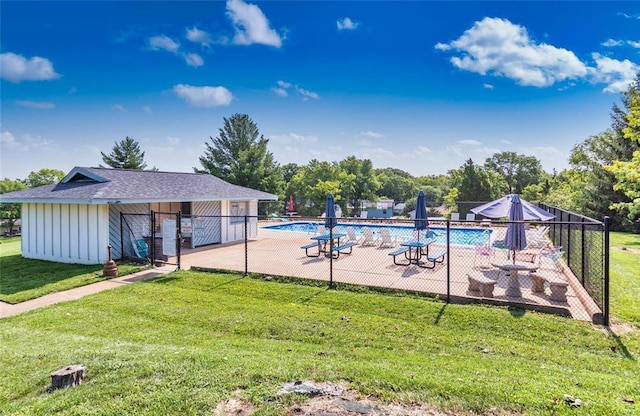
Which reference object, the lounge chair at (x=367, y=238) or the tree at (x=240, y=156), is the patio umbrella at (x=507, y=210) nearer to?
the lounge chair at (x=367, y=238)

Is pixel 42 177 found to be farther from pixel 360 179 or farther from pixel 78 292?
pixel 78 292

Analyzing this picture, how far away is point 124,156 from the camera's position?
46094mm

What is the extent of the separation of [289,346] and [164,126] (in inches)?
1270

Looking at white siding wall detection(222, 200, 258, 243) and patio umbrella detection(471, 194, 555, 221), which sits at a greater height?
patio umbrella detection(471, 194, 555, 221)

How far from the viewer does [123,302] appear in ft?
24.2

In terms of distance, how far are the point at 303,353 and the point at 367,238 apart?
33.5 ft

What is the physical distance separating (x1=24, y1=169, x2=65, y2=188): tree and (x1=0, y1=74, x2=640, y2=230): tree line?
0.40 ft

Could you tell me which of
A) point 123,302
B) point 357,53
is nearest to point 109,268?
point 123,302

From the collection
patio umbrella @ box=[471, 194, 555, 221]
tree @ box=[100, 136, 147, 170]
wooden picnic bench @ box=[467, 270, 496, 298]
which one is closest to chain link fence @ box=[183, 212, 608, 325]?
wooden picnic bench @ box=[467, 270, 496, 298]

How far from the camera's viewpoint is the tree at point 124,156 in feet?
149

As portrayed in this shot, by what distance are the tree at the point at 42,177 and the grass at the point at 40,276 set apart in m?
52.7

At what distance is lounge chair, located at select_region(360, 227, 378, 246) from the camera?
14.5 metres

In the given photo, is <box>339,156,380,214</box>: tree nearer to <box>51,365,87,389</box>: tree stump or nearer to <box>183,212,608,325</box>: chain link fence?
<box>183,212,608,325</box>: chain link fence

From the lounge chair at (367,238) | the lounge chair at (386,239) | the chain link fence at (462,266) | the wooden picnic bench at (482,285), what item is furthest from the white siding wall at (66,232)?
the wooden picnic bench at (482,285)
